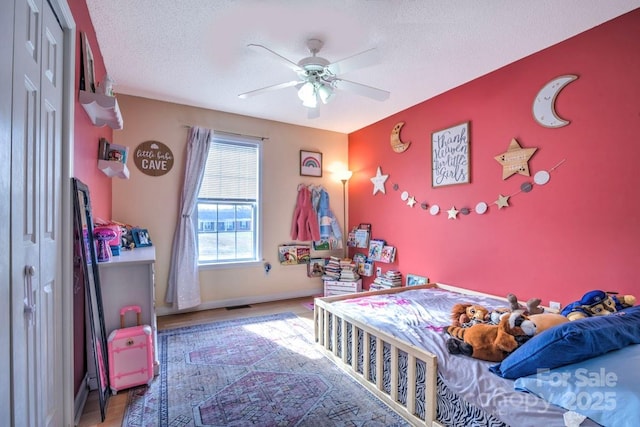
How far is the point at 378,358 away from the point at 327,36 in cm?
231

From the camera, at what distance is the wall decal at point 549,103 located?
2283 mm

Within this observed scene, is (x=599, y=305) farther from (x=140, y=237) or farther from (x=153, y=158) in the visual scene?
(x=153, y=158)

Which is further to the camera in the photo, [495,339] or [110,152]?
[110,152]

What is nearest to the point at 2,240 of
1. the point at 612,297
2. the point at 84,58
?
the point at 84,58

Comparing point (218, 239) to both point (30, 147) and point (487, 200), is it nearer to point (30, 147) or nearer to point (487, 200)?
point (30, 147)

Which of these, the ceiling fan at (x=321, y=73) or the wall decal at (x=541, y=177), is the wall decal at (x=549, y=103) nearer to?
the wall decal at (x=541, y=177)

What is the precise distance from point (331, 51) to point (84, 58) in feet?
5.57

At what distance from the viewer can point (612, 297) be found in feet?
5.93

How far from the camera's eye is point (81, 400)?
1824 mm

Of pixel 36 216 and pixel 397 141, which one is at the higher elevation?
pixel 397 141

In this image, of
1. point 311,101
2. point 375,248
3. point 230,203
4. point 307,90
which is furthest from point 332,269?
point 307,90

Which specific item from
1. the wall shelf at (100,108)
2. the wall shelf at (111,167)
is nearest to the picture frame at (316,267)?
the wall shelf at (111,167)

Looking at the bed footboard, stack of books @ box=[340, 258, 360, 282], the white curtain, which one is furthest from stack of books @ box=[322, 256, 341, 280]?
the white curtain

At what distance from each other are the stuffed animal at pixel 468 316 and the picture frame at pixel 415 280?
1203 millimetres
